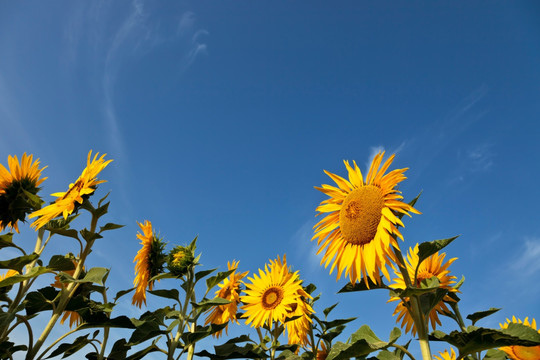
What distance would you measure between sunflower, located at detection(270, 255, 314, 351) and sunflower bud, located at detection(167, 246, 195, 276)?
56.3 inches

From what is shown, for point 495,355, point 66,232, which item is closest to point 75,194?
point 66,232

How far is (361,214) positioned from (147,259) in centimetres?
254

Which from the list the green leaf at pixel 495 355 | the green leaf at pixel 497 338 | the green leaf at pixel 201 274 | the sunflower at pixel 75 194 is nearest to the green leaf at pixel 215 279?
the green leaf at pixel 201 274

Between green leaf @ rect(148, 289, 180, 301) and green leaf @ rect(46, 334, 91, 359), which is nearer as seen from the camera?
green leaf @ rect(46, 334, 91, 359)

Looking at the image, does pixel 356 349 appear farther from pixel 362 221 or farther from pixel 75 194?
pixel 75 194

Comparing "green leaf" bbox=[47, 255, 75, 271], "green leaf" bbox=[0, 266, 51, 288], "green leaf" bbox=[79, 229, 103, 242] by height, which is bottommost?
"green leaf" bbox=[0, 266, 51, 288]

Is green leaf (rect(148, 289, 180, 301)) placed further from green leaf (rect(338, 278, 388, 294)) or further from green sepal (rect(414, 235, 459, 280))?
green sepal (rect(414, 235, 459, 280))

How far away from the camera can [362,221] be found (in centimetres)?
302

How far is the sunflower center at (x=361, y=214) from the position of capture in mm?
2971

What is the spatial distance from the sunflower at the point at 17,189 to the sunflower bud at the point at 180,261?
132 cm

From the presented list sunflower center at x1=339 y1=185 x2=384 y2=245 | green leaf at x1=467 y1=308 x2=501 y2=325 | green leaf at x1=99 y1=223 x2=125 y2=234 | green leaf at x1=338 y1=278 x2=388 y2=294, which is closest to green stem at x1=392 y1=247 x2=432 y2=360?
green leaf at x1=338 y1=278 x2=388 y2=294

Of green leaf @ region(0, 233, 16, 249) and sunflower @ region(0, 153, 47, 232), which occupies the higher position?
sunflower @ region(0, 153, 47, 232)

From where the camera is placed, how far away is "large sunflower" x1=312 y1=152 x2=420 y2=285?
285 cm

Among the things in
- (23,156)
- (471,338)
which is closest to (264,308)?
(471,338)
